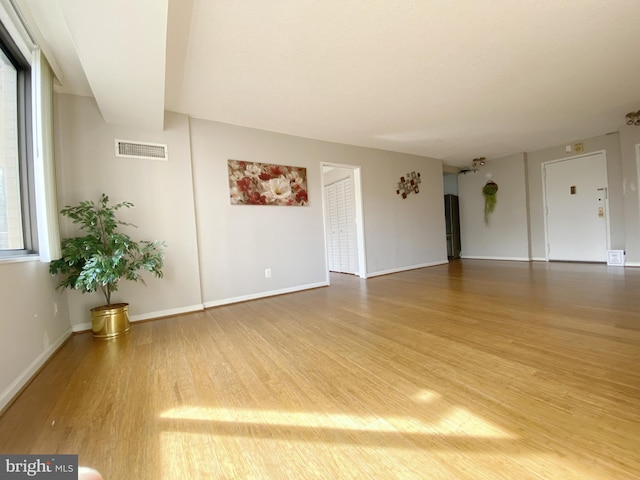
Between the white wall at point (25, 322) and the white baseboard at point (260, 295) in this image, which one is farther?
the white baseboard at point (260, 295)

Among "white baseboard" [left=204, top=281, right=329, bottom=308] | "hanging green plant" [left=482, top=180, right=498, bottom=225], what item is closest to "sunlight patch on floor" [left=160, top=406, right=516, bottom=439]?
"white baseboard" [left=204, top=281, right=329, bottom=308]

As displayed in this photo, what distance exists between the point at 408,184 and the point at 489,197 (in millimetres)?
2384

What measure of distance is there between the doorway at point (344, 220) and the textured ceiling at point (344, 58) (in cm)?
147

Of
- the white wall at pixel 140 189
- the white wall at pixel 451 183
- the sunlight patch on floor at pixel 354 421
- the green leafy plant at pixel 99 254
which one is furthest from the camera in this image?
the white wall at pixel 451 183


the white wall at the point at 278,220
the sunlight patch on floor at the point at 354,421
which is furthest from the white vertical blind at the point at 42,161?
the sunlight patch on floor at the point at 354,421

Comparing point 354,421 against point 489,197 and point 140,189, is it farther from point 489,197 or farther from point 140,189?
point 489,197

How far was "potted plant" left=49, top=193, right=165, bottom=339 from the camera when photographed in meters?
2.18

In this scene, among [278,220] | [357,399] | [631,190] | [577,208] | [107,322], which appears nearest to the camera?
[357,399]

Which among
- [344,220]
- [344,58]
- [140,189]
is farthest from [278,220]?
[344,58]

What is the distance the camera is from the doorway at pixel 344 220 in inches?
186

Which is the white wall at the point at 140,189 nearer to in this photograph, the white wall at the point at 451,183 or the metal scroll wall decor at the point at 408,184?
the metal scroll wall decor at the point at 408,184

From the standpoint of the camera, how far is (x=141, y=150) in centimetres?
285

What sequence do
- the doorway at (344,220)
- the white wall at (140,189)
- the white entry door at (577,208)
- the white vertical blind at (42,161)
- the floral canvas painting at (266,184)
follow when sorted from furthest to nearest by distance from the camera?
the white entry door at (577,208) → the doorway at (344,220) → the floral canvas painting at (266,184) → the white wall at (140,189) → the white vertical blind at (42,161)

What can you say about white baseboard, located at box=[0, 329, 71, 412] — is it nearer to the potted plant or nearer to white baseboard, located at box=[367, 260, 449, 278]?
the potted plant
